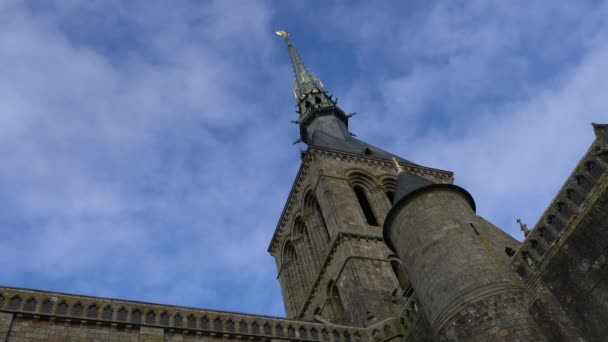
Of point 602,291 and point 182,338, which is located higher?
point 182,338

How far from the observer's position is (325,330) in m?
17.9

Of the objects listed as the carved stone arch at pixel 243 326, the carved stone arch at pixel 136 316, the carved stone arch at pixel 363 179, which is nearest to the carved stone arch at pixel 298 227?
the carved stone arch at pixel 363 179

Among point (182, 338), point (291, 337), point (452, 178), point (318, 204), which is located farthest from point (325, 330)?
point (452, 178)

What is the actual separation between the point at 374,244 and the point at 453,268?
982 cm

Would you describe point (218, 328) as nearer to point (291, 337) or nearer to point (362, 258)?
point (291, 337)

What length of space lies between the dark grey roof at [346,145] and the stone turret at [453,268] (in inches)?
550

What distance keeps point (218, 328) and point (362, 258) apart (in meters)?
8.33

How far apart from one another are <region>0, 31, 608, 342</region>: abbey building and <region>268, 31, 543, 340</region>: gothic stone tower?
1.7 inches

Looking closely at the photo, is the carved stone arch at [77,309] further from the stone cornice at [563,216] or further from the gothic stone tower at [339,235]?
the stone cornice at [563,216]

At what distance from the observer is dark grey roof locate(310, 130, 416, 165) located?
32.3 m

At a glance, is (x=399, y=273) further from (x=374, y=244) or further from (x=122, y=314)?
(x=122, y=314)

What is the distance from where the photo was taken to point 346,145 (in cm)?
3291

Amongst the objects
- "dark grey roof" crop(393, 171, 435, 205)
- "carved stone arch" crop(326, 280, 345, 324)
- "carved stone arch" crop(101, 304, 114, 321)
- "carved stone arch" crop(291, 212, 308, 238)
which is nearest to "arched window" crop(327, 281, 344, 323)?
"carved stone arch" crop(326, 280, 345, 324)

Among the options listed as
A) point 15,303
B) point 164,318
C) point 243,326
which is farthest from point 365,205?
point 15,303
